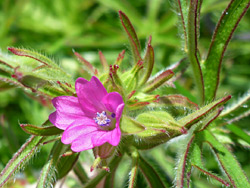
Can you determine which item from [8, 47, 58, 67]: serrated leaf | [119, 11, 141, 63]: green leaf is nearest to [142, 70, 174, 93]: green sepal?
[119, 11, 141, 63]: green leaf

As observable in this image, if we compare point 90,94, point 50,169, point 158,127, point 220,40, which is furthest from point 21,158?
point 220,40

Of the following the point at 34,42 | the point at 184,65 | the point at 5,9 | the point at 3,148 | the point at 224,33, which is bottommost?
the point at 3,148

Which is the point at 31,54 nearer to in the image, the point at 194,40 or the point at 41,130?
the point at 41,130

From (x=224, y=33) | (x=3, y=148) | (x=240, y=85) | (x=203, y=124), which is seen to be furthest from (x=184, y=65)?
(x=3, y=148)

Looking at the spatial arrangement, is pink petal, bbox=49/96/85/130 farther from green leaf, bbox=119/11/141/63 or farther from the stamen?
green leaf, bbox=119/11/141/63

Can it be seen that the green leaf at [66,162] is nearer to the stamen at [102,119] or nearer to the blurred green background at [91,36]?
the stamen at [102,119]

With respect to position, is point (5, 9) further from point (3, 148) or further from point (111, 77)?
point (111, 77)
